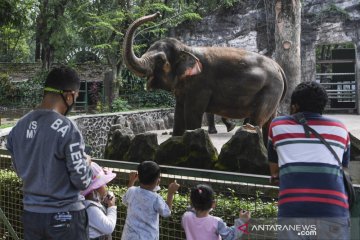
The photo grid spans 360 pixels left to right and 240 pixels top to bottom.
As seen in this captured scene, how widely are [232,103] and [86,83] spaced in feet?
53.6

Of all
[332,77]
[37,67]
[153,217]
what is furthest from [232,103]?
[37,67]

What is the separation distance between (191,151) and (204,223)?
287 cm

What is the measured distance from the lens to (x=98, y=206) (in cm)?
311

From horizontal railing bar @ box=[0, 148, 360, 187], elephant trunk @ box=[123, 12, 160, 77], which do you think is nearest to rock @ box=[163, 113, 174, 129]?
elephant trunk @ box=[123, 12, 160, 77]

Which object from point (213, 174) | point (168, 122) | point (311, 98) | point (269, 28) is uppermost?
point (269, 28)

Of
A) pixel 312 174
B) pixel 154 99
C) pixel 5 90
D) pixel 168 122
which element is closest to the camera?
pixel 312 174

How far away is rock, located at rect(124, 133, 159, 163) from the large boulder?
0.31 m

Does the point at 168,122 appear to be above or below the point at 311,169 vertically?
below

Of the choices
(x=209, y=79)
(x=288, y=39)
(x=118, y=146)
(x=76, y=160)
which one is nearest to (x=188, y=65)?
(x=209, y=79)

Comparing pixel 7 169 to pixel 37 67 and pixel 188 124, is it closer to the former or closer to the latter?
pixel 188 124

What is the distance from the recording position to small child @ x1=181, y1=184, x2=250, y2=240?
10.3 feet

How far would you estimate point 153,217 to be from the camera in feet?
11.3

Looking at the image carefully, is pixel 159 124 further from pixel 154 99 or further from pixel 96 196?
→ pixel 96 196

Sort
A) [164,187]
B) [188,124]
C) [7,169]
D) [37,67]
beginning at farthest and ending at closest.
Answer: [37,67] → [188,124] → [7,169] → [164,187]
